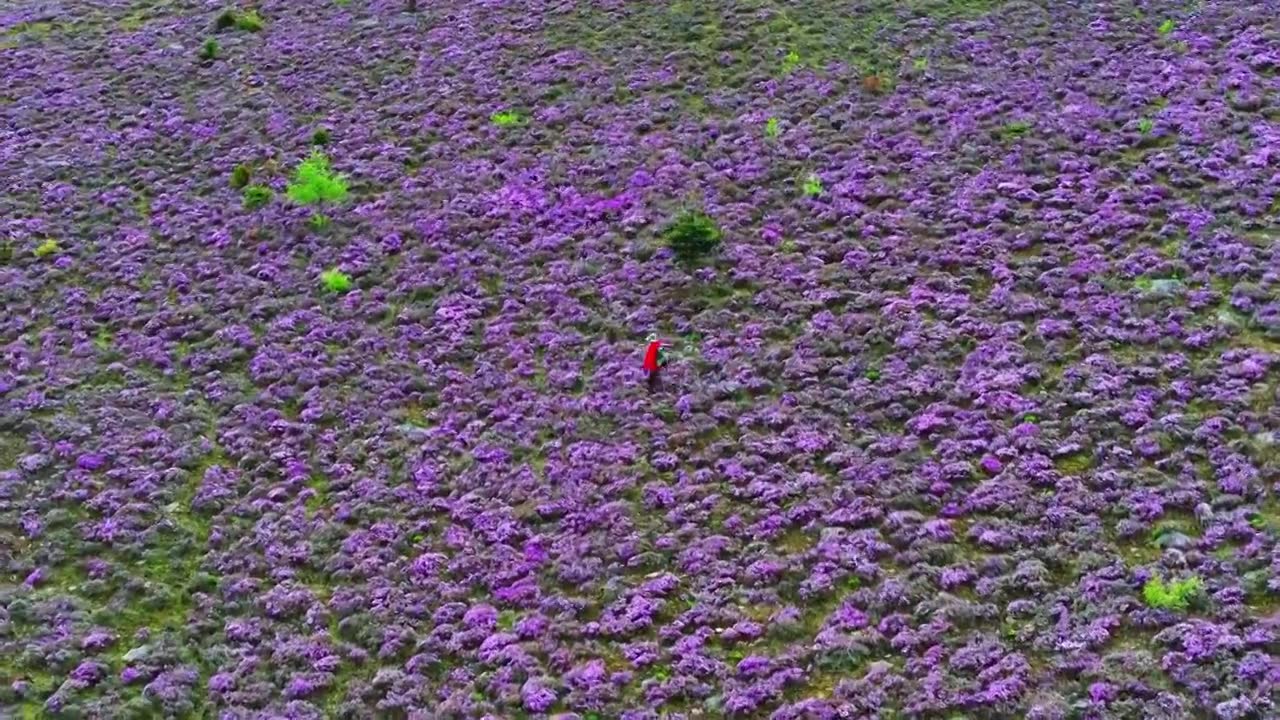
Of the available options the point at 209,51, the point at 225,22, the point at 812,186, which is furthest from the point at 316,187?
the point at 225,22

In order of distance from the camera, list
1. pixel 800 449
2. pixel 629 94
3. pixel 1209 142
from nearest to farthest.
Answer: pixel 800 449 → pixel 1209 142 → pixel 629 94

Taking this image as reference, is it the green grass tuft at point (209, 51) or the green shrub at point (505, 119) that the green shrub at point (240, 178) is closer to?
the green shrub at point (505, 119)

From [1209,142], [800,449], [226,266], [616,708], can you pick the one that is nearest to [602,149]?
[226,266]

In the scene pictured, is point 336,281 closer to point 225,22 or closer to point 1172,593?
point 1172,593

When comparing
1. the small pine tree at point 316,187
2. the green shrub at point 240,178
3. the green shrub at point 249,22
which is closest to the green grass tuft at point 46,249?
the green shrub at point 240,178

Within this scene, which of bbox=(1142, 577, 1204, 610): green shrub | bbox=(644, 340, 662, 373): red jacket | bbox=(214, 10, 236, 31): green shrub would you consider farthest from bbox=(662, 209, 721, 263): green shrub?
bbox=(214, 10, 236, 31): green shrub

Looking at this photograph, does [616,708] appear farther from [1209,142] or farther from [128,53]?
[128,53]

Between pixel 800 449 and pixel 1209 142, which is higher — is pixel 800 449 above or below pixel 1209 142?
below
